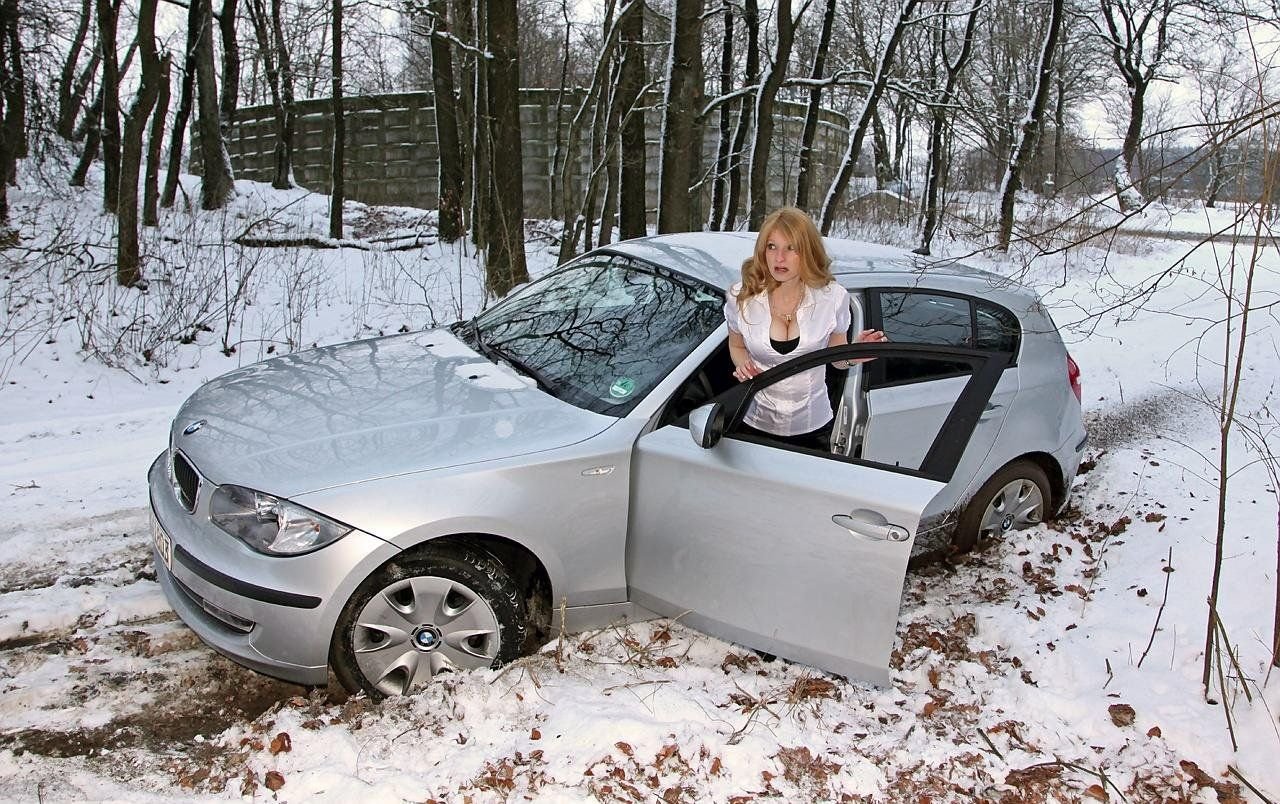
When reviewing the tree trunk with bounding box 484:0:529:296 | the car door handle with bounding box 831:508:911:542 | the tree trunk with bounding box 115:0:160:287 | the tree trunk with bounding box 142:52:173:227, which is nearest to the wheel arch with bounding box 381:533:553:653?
the car door handle with bounding box 831:508:911:542

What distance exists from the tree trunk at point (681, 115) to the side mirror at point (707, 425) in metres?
7.18

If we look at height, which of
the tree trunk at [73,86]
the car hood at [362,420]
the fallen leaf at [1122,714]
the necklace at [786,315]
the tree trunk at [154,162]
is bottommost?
the fallen leaf at [1122,714]

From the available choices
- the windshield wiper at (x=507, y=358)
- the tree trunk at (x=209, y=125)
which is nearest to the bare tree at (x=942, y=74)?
the tree trunk at (x=209, y=125)

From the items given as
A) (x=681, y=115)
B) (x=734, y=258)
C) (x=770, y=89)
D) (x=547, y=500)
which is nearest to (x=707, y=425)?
(x=547, y=500)

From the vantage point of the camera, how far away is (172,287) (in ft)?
28.5

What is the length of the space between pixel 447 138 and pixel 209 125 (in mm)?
3773

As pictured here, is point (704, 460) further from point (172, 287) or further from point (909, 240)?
point (909, 240)

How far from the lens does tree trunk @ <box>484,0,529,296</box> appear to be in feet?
37.3

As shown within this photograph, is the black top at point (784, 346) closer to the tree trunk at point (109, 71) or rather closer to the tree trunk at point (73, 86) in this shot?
the tree trunk at point (109, 71)

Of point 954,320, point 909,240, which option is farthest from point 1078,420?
point 909,240

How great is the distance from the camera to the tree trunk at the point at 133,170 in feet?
30.0

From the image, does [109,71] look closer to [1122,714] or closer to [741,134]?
[741,134]

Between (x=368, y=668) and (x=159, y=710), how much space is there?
801 mm

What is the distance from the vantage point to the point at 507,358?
4.37 meters
